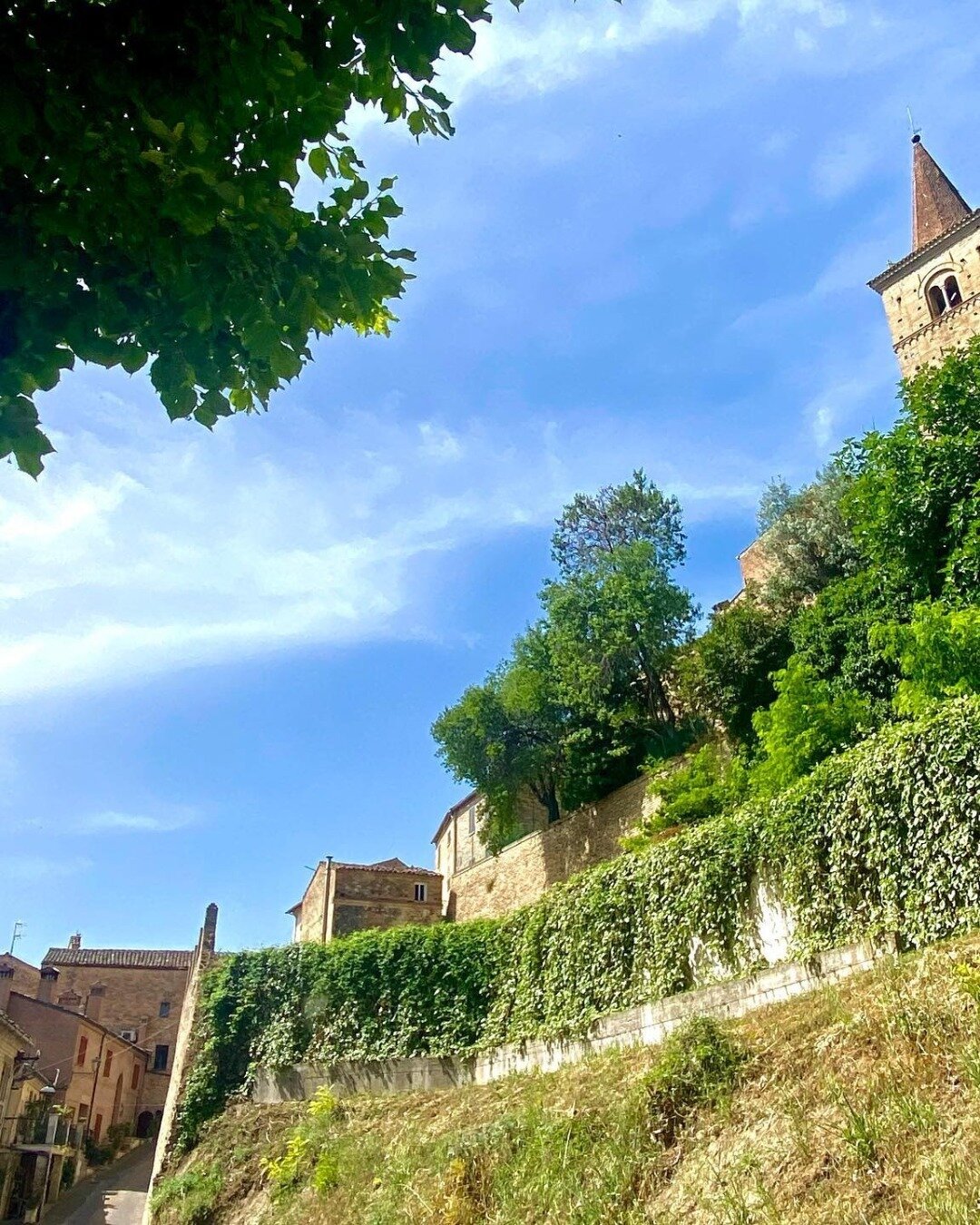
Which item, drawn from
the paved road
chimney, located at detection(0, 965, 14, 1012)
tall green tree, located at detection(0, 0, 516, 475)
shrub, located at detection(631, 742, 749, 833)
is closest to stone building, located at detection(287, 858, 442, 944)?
the paved road

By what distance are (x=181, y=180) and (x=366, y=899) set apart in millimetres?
32623

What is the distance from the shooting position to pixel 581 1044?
1376cm

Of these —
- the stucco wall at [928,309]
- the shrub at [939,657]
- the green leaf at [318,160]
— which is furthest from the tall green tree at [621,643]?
the green leaf at [318,160]

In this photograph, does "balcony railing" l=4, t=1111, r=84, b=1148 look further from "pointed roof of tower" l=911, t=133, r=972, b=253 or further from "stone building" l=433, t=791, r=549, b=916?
"pointed roof of tower" l=911, t=133, r=972, b=253

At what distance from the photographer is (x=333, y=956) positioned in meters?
19.7

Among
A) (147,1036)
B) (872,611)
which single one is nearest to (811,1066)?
(872,611)

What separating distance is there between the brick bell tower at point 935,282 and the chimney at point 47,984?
45.3m

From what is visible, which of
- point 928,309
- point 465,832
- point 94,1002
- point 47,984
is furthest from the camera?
point 94,1002

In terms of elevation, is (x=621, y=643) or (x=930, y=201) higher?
(x=930, y=201)

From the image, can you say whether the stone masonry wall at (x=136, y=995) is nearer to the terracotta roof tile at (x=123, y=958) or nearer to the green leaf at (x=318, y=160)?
the terracotta roof tile at (x=123, y=958)

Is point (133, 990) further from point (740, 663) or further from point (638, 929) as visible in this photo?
point (638, 929)

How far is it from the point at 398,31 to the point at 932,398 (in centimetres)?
2153

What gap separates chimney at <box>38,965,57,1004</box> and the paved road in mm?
9356

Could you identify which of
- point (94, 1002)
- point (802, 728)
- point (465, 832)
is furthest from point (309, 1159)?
point (94, 1002)
